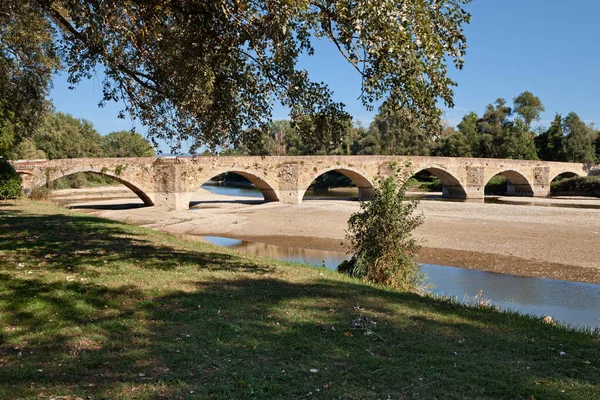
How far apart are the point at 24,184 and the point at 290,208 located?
1828cm

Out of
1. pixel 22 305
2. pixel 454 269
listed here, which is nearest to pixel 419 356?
→ pixel 22 305

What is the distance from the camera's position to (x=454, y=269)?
1518 cm

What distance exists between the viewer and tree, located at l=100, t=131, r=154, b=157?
257 ft

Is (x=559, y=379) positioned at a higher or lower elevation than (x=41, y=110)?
lower

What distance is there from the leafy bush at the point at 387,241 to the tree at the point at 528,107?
80298 millimetres

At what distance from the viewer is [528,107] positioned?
269 feet

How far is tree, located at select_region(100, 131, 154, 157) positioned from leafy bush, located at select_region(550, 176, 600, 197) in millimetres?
58352

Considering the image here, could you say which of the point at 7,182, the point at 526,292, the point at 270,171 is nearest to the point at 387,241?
the point at 526,292

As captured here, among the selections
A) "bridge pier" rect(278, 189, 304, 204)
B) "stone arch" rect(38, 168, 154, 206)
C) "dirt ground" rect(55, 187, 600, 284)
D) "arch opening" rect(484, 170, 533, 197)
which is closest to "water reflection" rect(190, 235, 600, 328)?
"dirt ground" rect(55, 187, 600, 284)

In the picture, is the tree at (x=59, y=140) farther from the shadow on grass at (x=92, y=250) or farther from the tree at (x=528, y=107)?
the tree at (x=528, y=107)

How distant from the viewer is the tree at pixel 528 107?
269 feet

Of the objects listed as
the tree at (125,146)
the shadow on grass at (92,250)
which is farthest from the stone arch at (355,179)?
the tree at (125,146)

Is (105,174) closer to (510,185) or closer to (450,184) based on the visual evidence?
(450,184)

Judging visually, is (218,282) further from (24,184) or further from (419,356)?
(24,184)
